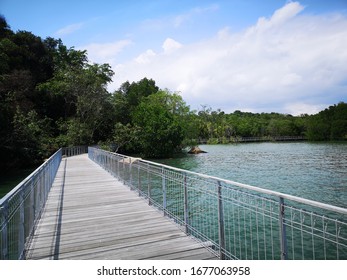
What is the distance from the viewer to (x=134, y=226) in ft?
19.1

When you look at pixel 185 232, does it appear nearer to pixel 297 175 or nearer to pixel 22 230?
pixel 22 230

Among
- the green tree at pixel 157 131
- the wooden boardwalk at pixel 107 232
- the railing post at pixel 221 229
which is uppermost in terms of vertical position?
the green tree at pixel 157 131

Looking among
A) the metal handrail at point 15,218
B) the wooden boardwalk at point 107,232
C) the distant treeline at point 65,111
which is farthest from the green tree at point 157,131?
the metal handrail at point 15,218

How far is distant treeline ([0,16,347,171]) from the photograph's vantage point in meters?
28.7

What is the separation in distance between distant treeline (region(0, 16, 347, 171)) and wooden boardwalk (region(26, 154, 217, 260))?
1983cm

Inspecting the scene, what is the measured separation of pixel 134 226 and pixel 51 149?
30207 millimetres

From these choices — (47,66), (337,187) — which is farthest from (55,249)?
(47,66)

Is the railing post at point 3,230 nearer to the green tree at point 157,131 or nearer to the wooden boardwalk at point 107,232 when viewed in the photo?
the wooden boardwalk at point 107,232

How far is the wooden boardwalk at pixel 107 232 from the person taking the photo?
14.6 feet

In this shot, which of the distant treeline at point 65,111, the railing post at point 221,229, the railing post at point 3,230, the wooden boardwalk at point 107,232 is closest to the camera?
the railing post at point 3,230

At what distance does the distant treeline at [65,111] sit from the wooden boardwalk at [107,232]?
19.8m

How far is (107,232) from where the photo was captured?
5.51m

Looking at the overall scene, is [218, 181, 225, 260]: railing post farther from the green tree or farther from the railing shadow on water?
the green tree

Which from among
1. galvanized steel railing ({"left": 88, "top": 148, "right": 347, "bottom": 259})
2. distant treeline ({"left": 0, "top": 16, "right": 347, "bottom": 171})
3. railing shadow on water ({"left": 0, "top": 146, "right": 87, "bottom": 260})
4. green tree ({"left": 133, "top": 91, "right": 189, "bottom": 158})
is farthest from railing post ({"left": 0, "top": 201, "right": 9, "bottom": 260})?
green tree ({"left": 133, "top": 91, "right": 189, "bottom": 158})
